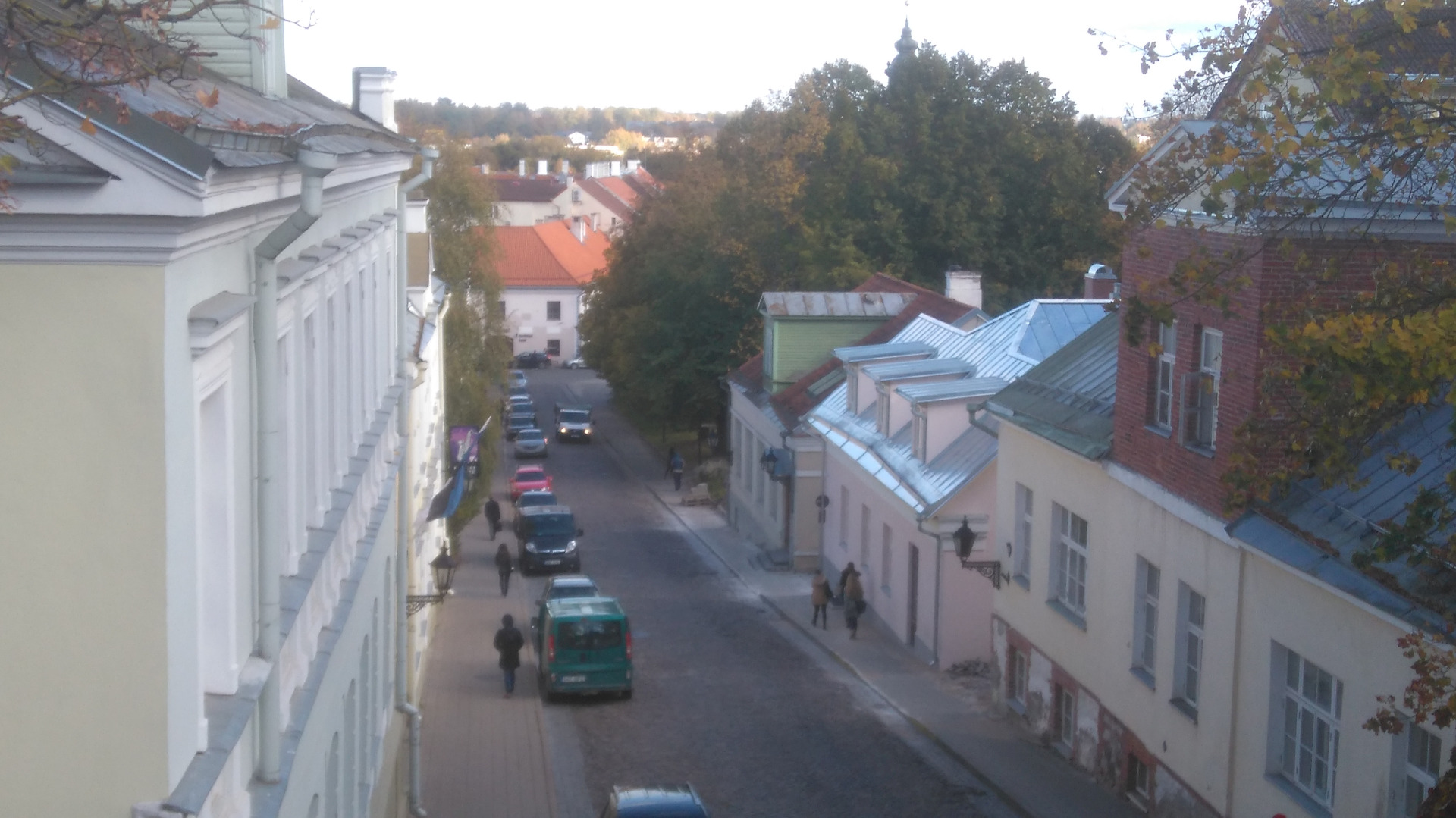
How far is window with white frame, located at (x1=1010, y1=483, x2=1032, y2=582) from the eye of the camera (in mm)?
19844

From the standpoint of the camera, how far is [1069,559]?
1828 cm

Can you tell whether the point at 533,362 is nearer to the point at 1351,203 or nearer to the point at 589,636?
the point at 589,636

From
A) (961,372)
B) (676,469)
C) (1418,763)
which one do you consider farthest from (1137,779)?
(676,469)

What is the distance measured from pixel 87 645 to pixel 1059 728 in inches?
615

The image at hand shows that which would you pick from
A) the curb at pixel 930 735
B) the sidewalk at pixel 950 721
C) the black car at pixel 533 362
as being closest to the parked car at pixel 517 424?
the sidewalk at pixel 950 721

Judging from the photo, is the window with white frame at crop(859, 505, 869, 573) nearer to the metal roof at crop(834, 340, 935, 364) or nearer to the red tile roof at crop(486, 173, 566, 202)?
the metal roof at crop(834, 340, 935, 364)

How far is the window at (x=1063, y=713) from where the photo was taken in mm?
18331

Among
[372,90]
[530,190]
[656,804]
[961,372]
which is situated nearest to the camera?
[656,804]

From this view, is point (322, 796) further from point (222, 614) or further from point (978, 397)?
point (978, 397)

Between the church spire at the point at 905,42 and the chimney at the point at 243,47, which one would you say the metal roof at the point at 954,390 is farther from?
the church spire at the point at 905,42

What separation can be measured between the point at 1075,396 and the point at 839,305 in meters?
18.6

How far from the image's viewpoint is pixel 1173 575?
49.0 feet

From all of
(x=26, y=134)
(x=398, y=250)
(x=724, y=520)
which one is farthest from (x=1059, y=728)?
(x=724, y=520)

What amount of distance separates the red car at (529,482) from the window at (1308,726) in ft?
109
